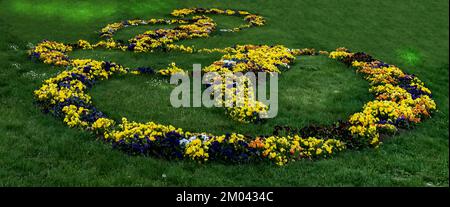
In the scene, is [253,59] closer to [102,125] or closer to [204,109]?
[204,109]

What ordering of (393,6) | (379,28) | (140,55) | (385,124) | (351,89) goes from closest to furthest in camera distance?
1. (385,124)
2. (351,89)
3. (140,55)
4. (379,28)
5. (393,6)

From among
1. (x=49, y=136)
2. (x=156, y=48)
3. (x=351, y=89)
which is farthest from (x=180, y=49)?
(x=49, y=136)

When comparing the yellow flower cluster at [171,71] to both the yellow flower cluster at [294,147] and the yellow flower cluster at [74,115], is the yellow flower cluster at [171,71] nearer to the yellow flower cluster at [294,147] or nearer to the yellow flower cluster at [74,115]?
the yellow flower cluster at [74,115]

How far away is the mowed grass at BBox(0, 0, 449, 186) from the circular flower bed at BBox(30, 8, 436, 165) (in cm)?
50

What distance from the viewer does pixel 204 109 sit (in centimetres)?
1898

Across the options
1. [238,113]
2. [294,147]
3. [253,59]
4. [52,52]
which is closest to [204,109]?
[238,113]

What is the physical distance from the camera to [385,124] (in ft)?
57.3

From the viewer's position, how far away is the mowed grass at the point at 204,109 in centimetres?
1335

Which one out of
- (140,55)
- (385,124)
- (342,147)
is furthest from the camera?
(140,55)

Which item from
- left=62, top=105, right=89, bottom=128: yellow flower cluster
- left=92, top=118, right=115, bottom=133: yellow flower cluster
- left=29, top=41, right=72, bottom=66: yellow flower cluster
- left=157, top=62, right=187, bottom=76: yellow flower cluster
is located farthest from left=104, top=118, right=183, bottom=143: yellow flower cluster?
left=29, top=41, right=72, bottom=66: yellow flower cluster

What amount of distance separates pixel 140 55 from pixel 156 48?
5.98ft

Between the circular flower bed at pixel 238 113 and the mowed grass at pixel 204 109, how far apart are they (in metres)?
0.50

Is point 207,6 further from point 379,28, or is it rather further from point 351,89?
point 351,89
